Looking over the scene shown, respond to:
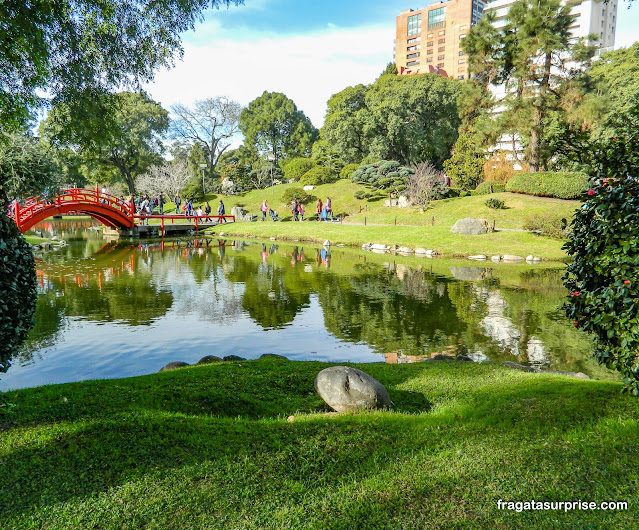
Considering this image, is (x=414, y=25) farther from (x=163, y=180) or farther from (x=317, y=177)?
(x=163, y=180)

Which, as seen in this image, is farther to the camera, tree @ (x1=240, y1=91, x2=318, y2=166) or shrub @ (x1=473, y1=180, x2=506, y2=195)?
tree @ (x1=240, y1=91, x2=318, y2=166)

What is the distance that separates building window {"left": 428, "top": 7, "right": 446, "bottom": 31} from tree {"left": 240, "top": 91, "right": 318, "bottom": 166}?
4159 cm

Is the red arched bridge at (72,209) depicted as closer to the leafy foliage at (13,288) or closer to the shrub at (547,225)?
the leafy foliage at (13,288)

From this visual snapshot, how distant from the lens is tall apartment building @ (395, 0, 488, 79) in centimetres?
8419

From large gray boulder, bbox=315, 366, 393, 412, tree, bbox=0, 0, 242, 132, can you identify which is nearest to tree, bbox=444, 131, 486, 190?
tree, bbox=0, 0, 242, 132

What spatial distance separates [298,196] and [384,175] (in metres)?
8.40

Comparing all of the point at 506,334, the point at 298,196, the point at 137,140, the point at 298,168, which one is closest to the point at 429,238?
the point at 506,334

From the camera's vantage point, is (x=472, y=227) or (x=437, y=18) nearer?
(x=472, y=227)

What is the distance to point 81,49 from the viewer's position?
9.83m

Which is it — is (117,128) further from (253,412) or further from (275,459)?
(275,459)

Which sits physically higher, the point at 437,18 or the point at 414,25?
the point at 414,25

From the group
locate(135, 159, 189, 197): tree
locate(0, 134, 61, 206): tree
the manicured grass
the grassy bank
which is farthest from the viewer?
locate(135, 159, 189, 197): tree

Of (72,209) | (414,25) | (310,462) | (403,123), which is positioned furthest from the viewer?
(414,25)

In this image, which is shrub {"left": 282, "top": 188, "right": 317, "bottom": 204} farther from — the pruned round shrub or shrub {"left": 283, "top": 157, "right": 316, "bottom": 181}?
the pruned round shrub
